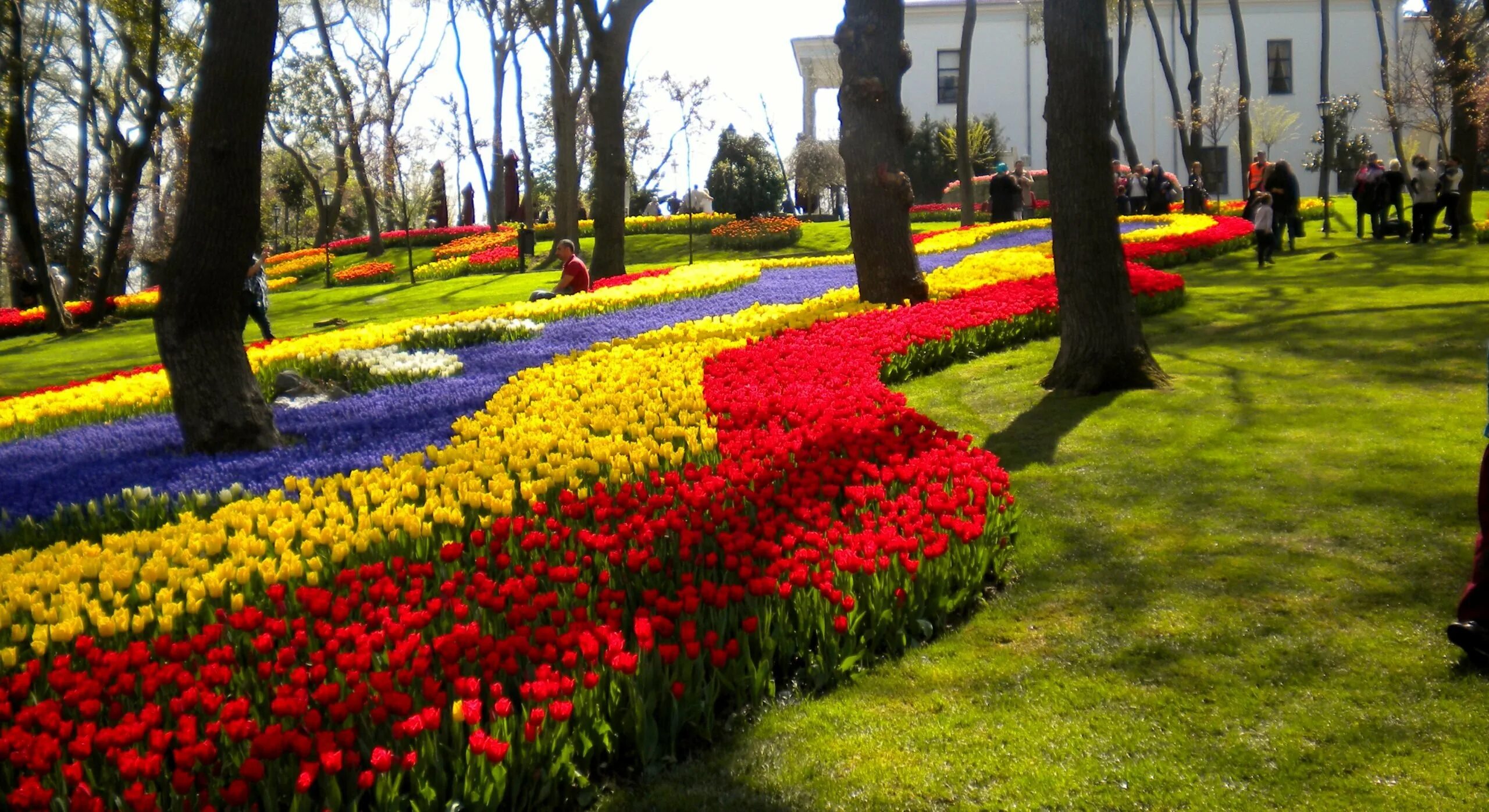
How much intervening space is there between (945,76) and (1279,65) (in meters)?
14.5

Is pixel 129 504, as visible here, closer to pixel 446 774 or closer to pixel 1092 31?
pixel 446 774

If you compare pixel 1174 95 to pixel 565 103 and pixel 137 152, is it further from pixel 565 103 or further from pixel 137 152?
pixel 137 152

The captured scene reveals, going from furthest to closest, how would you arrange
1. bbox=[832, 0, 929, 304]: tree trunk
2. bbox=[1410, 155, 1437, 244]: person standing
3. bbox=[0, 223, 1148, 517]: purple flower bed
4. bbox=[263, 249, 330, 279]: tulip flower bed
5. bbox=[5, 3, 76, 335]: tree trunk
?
bbox=[263, 249, 330, 279]: tulip flower bed, bbox=[1410, 155, 1437, 244]: person standing, bbox=[5, 3, 76, 335]: tree trunk, bbox=[832, 0, 929, 304]: tree trunk, bbox=[0, 223, 1148, 517]: purple flower bed

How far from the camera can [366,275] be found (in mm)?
30781

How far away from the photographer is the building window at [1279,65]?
48969 mm

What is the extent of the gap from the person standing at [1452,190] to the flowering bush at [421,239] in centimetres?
2828

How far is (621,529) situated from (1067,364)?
503 cm

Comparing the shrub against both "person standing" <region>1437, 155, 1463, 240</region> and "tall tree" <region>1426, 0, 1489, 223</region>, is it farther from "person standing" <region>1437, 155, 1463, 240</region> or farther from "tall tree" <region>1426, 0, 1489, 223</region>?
"person standing" <region>1437, 155, 1463, 240</region>

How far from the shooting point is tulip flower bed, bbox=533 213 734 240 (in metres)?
34.1

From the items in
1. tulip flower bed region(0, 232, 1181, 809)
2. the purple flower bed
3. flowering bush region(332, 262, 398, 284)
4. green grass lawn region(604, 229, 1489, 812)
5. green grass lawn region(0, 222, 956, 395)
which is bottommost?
green grass lawn region(604, 229, 1489, 812)

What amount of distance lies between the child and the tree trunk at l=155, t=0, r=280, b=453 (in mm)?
14060

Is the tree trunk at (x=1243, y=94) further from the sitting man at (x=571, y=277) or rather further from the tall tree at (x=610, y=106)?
the sitting man at (x=571, y=277)

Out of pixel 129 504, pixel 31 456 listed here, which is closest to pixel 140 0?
pixel 31 456

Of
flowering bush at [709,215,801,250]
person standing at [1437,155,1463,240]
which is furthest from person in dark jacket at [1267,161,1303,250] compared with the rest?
flowering bush at [709,215,801,250]
